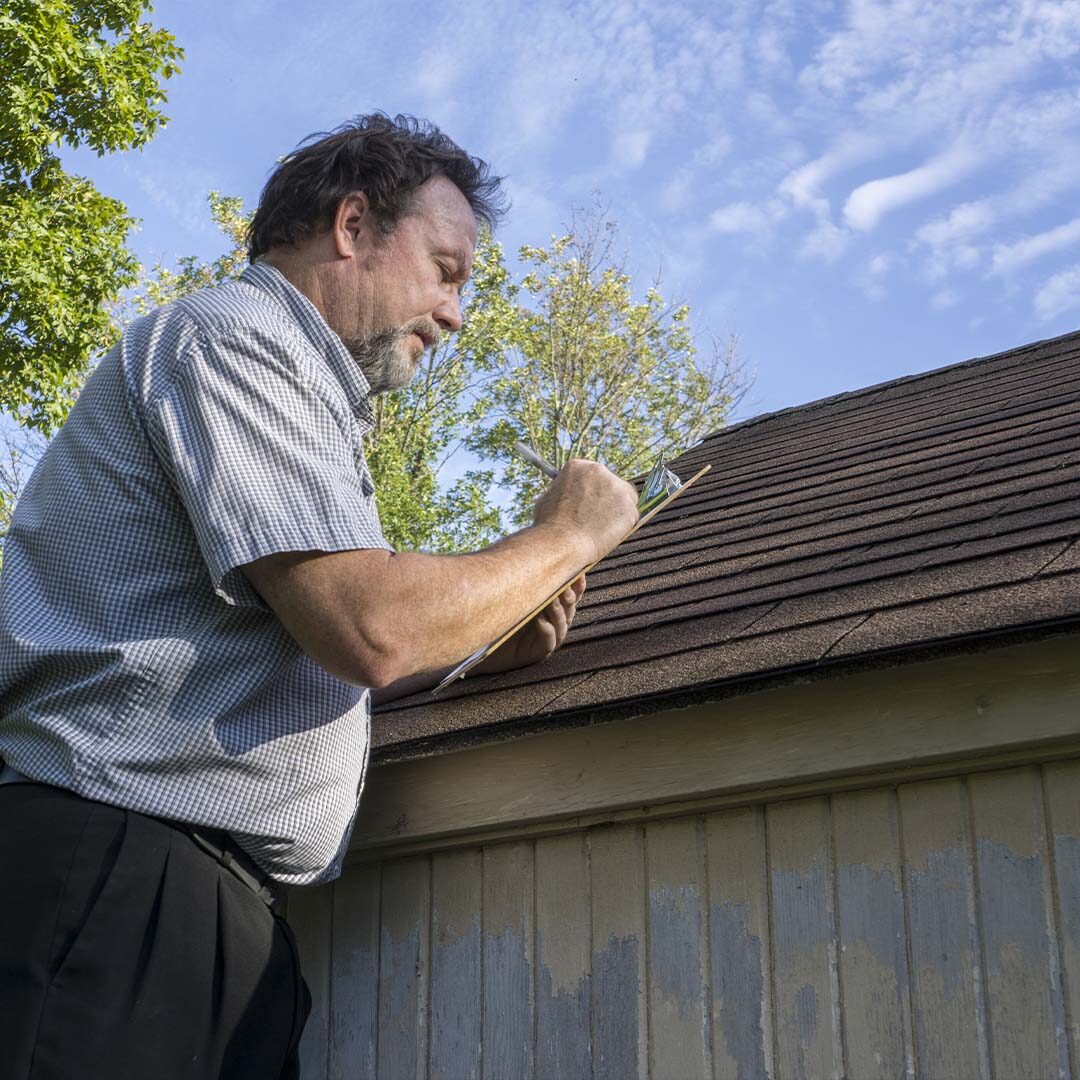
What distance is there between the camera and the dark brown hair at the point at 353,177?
2730 millimetres

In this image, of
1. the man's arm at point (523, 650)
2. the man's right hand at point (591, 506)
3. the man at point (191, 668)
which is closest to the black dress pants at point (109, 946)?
the man at point (191, 668)

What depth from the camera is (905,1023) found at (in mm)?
2600

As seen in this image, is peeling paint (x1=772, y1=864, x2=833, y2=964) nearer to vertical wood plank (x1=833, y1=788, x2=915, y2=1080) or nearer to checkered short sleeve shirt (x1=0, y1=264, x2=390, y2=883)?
vertical wood plank (x1=833, y1=788, x2=915, y2=1080)

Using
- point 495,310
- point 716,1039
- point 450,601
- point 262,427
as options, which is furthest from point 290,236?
point 495,310

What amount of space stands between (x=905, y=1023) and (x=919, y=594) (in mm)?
874

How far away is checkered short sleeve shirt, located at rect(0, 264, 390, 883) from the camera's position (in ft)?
6.96

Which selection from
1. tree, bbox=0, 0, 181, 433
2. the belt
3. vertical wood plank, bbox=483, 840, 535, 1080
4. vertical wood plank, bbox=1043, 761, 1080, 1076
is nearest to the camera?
the belt

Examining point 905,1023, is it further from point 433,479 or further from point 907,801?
point 433,479

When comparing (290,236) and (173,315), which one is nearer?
(173,315)

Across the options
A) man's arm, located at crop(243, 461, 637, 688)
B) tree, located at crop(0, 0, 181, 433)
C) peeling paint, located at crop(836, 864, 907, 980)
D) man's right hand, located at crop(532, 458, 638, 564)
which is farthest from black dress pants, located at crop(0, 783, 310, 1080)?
tree, located at crop(0, 0, 181, 433)

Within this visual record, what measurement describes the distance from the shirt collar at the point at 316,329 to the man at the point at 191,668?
0.31 ft

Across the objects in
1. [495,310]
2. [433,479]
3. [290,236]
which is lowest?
[290,236]

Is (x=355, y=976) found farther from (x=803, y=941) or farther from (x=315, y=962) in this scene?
(x=803, y=941)

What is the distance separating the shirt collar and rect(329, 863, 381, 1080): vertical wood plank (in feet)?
4.83
